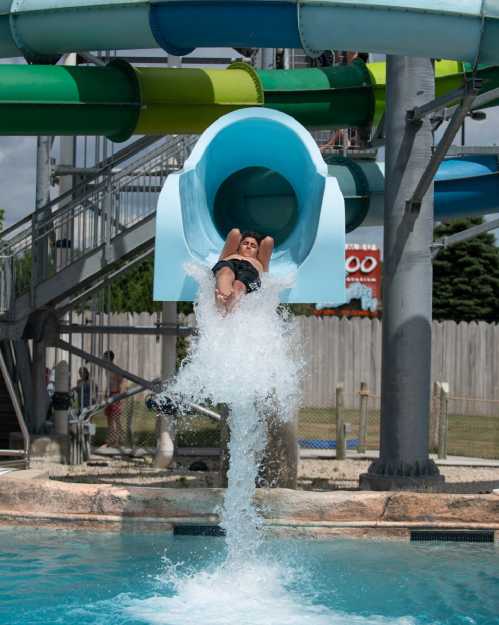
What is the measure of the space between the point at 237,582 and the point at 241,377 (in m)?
1.52

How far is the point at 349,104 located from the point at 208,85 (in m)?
1.67

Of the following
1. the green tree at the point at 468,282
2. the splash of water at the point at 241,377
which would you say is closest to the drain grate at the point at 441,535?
the splash of water at the point at 241,377

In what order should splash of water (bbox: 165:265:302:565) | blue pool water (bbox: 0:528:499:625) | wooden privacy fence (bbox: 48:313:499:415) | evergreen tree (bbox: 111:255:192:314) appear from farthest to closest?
1. evergreen tree (bbox: 111:255:192:314)
2. wooden privacy fence (bbox: 48:313:499:415)
3. splash of water (bbox: 165:265:302:565)
4. blue pool water (bbox: 0:528:499:625)

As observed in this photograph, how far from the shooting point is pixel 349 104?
36.8 feet

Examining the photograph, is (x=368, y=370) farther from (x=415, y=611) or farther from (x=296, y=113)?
(x=415, y=611)

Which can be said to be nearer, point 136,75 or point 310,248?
point 310,248

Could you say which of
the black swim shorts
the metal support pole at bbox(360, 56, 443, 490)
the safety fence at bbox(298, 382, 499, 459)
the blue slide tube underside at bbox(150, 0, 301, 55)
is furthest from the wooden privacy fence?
the blue slide tube underside at bbox(150, 0, 301, 55)

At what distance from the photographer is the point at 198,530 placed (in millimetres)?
8414

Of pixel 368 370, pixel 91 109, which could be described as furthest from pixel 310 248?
pixel 368 370

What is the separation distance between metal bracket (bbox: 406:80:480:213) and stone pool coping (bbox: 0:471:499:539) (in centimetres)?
302

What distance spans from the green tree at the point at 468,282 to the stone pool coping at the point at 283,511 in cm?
3152

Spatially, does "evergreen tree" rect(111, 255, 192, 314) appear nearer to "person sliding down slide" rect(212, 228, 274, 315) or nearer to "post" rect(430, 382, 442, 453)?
"post" rect(430, 382, 442, 453)

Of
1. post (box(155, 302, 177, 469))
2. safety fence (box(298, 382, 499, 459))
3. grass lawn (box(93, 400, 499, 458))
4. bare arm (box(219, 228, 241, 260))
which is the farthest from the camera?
grass lawn (box(93, 400, 499, 458))

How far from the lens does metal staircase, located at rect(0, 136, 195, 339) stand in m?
11.9
